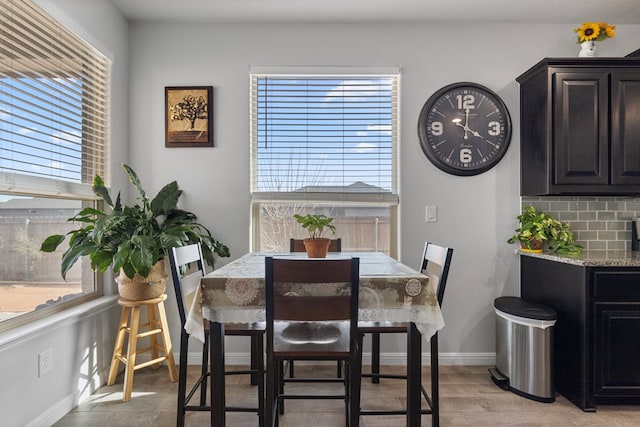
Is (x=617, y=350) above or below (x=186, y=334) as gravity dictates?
below

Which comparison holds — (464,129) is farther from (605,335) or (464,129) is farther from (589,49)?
(605,335)

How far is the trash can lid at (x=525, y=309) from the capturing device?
7.83 feet

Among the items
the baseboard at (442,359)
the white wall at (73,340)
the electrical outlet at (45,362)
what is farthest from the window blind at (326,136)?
the electrical outlet at (45,362)

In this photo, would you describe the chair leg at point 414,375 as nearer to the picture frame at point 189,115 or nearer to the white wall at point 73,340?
the white wall at point 73,340

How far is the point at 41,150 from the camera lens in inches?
84.0

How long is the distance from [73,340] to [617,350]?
3.18 metres

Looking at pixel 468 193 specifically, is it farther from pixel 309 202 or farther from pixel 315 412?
pixel 315 412

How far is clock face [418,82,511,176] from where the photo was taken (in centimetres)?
296

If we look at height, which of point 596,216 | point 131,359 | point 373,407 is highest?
point 596,216

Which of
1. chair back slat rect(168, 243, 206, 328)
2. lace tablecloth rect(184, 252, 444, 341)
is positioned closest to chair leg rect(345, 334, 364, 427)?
lace tablecloth rect(184, 252, 444, 341)

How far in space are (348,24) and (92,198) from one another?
2.24 m

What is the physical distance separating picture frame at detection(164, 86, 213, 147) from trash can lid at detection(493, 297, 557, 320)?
2.40 meters

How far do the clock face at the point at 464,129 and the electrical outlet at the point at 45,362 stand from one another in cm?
272

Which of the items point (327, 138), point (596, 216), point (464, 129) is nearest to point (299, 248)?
point (327, 138)
